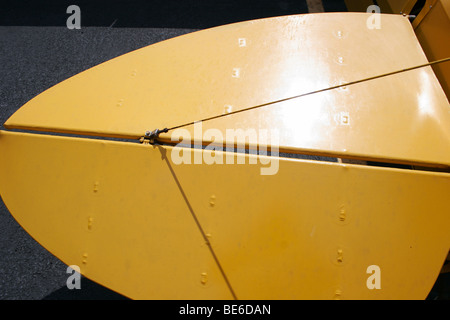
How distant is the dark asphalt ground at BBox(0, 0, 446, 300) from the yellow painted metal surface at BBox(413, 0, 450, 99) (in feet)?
7.15

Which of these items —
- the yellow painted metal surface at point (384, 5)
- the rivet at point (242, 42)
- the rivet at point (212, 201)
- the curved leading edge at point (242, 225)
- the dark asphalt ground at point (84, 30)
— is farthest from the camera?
the dark asphalt ground at point (84, 30)

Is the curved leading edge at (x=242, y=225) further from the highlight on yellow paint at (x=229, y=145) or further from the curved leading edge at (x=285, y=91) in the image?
the curved leading edge at (x=285, y=91)

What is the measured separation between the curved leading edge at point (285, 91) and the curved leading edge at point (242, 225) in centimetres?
14

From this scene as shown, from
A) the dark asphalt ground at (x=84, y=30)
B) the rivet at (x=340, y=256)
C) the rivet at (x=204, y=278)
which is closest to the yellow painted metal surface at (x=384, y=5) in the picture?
the dark asphalt ground at (x=84, y=30)

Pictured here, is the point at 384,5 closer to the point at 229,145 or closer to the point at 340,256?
the point at 229,145

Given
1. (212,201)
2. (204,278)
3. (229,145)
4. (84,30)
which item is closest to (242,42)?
(229,145)

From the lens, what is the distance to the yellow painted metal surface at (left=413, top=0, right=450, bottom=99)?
5.84ft

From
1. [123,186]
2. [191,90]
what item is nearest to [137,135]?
[123,186]

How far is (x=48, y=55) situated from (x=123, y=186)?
2874mm

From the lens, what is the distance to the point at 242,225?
154 cm

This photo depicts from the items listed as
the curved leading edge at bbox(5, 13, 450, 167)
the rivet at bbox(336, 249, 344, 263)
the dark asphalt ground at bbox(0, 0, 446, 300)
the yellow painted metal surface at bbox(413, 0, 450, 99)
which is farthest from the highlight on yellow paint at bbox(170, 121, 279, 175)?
the dark asphalt ground at bbox(0, 0, 446, 300)

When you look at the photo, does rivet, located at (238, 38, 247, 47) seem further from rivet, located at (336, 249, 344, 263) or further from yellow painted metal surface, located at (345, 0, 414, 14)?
rivet, located at (336, 249, 344, 263)

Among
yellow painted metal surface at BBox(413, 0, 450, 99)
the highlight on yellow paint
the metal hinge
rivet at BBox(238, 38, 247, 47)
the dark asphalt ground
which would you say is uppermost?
the dark asphalt ground

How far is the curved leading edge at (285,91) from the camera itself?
1.60 meters
